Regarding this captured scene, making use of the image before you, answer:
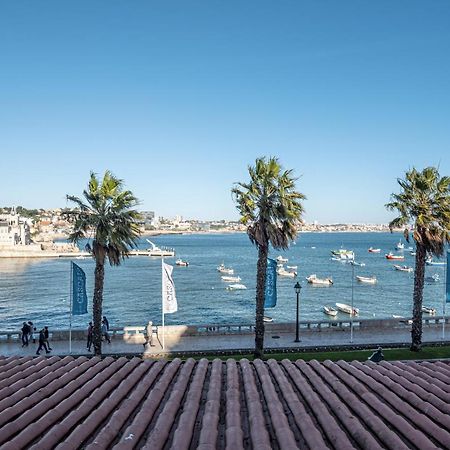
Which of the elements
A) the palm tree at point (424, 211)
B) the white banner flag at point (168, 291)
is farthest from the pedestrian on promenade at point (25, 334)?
the palm tree at point (424, 211)

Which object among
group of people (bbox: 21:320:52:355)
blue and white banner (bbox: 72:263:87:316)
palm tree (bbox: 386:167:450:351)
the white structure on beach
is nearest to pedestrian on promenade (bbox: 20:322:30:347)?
group of people (bbox: 21:320:52:355)

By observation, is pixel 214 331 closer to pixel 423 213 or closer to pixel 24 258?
pixel 423 213

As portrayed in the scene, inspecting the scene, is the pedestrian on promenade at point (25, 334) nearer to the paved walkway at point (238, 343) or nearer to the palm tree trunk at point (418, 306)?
the paved walkway at point (238, 343)

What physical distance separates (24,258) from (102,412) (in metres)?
143

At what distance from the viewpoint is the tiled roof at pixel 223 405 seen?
5984 millimetres

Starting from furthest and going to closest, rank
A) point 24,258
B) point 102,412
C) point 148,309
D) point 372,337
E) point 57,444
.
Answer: point 24,258
point 148,309
point 372,337
point 102,412
point 57,444

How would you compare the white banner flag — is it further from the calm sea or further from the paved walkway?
the calm sea

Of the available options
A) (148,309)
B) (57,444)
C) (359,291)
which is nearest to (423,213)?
(57,444)

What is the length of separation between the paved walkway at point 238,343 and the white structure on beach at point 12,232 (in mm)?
137005

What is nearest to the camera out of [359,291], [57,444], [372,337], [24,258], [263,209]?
[57,444]

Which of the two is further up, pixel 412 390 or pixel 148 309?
pixel 412 390

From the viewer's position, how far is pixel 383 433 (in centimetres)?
607

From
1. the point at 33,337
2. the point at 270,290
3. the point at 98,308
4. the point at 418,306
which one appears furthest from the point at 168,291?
the point at 418,306

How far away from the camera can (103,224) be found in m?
21.9
